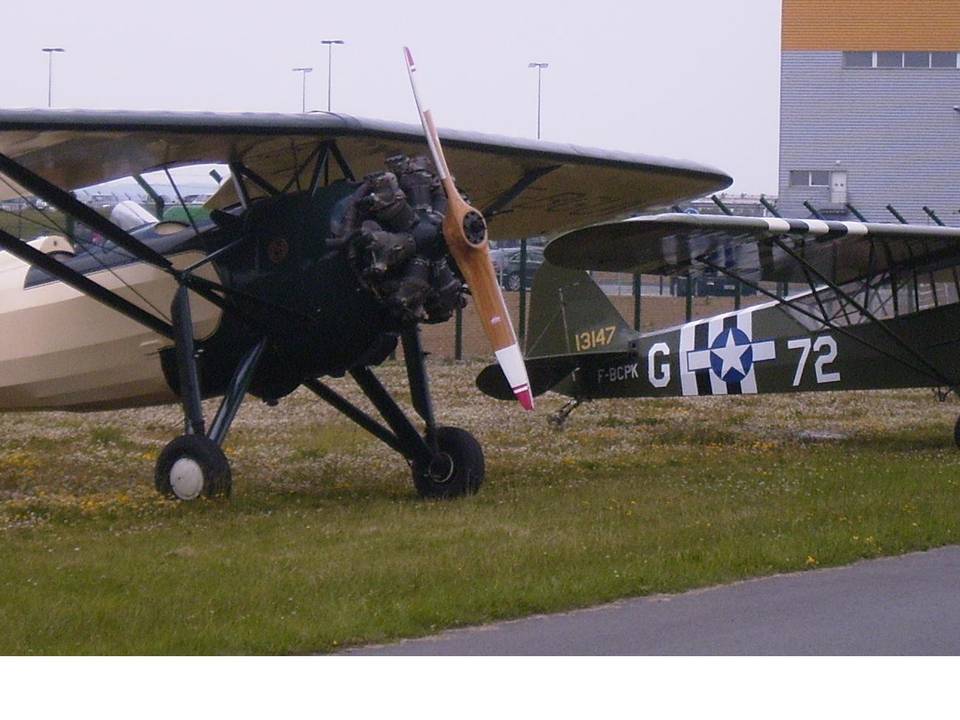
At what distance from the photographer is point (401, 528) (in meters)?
9.60

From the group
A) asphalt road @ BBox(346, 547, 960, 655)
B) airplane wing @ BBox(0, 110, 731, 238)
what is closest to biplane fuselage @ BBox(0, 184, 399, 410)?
airplane wing @ BBox(0, 110, 731, 238)

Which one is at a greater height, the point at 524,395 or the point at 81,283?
the point at 81,283

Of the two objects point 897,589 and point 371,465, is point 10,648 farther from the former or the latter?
point 371,465

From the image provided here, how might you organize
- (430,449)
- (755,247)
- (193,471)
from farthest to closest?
(755,247)
(430,449)
(193,471)

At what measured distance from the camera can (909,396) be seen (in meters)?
22.2

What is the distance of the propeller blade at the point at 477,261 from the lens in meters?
9.86

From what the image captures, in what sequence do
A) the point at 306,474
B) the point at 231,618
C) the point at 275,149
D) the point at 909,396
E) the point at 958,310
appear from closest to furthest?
the point at 231,618 → the point at 275,149 → the point at 306,474 → the point at 958,310 → the point at 909,396

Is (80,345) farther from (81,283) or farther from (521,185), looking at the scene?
A: (521,185)

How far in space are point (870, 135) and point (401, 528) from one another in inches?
1649

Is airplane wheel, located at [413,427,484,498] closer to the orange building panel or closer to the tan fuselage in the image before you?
the tan fuselage

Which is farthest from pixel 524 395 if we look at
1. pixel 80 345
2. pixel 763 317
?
pixel 763 317

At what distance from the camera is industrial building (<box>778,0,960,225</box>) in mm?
46938

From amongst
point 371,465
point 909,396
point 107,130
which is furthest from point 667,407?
point 107,130

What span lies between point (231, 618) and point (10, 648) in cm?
105
